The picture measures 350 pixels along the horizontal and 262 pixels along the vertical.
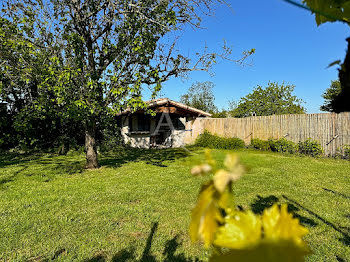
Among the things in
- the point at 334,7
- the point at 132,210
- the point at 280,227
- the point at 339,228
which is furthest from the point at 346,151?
the point at 280,227

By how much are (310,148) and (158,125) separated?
9.86 metres

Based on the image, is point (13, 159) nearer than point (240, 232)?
No

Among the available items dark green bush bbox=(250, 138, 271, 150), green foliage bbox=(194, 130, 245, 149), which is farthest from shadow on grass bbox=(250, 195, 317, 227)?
A: green foliage bbox=(194, 130, 245, 149)

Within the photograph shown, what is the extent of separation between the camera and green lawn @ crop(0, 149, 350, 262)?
113 inches

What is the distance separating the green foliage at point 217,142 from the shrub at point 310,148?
147 inches

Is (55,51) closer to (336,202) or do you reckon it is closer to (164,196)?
(164,196)

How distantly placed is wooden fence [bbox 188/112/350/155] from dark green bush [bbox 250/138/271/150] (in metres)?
0.57

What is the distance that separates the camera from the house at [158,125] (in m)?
15.1

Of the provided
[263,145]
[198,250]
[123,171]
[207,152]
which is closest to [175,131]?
[263,145]

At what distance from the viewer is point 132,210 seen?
13.7 ft

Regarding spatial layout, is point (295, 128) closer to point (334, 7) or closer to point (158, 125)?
point (158, 125)

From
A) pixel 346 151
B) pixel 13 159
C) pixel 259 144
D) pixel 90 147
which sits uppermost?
pixel 90 147

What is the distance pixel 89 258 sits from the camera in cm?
272

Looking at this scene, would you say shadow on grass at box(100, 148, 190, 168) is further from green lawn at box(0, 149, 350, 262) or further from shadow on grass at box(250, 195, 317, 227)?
shadow on grass at box(250, 195, 317, 227)
